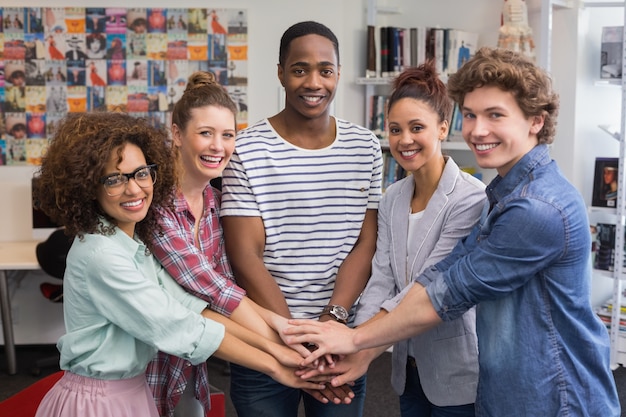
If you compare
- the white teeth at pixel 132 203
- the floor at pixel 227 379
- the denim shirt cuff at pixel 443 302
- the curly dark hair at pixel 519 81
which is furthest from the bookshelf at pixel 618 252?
the white teeth at pixel 132 203

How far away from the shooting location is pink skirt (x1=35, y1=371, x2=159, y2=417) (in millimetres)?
1798

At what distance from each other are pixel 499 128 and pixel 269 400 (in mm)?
995

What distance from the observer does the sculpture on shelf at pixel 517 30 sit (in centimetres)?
465

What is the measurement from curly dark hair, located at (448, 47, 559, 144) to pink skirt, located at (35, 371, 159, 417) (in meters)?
1.11

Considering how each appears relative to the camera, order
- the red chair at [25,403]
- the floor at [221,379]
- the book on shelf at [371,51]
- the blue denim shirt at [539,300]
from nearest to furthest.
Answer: the blue denim shirt at [539,300], the red chair at [25,403], the floor at [221,379], the book on shelf at [371,51]

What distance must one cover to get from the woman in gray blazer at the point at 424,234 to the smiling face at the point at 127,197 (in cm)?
70

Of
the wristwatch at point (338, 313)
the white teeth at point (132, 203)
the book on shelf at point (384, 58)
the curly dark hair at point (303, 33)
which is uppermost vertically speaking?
the book on shelf at point (384, 58)

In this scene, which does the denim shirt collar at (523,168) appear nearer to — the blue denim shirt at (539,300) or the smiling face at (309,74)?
the blue denim shirt at (539,300)

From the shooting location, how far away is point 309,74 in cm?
217

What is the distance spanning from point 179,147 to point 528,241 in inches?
40.0

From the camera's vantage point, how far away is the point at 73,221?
179cm

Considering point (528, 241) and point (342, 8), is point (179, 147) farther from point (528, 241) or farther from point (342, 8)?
point (342, 8)

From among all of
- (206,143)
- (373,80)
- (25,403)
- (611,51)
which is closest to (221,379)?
(25,403)

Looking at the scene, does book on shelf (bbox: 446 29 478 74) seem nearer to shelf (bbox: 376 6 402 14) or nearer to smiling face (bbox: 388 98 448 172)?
shelf (bbox: 376 6 402 14)
